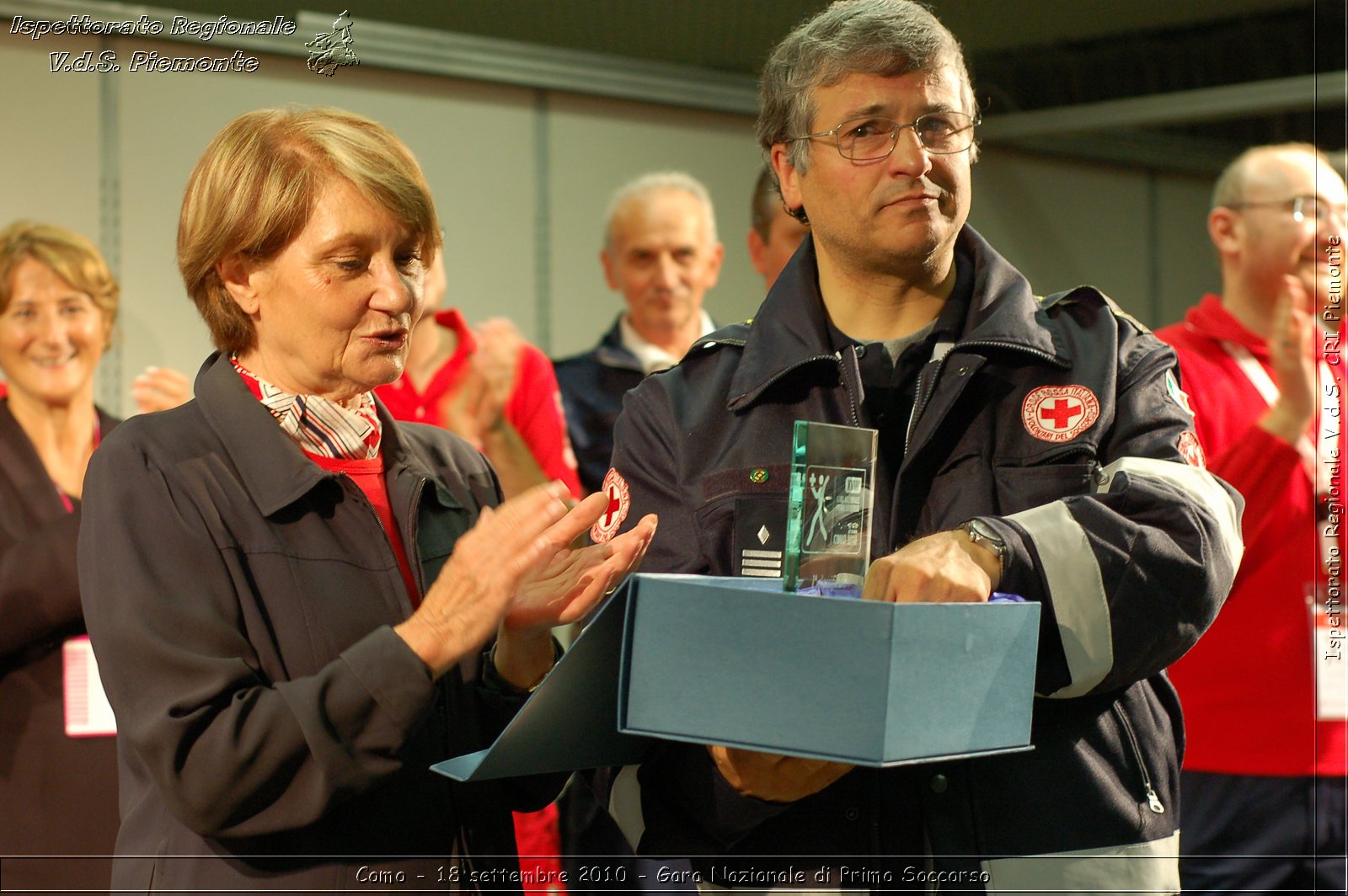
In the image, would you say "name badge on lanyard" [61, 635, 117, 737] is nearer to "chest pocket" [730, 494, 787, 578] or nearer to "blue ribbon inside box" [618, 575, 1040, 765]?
"chest pocket" [730, 494, 787, 578]

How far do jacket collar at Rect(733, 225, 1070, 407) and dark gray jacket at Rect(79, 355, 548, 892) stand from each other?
46cm

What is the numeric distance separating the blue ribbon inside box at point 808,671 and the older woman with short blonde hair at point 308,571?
6.4 inches

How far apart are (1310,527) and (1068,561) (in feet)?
5.23

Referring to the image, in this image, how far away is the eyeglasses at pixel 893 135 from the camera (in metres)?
1.69

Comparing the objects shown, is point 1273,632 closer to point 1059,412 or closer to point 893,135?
point 1059,412

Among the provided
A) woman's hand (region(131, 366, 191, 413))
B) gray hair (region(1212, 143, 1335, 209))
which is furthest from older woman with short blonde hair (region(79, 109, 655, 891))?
gray hair (region(1212, 143, 1335, 209))

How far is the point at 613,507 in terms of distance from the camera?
68.9 inches

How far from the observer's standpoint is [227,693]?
1.38 meters

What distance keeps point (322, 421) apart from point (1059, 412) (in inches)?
35.0

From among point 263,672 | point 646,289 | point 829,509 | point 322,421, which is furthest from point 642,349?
point 829,509

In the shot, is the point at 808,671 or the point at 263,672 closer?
the point at 808,671

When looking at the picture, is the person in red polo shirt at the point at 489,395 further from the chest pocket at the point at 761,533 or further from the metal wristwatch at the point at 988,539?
the metal wristwatch at the point at 988,539

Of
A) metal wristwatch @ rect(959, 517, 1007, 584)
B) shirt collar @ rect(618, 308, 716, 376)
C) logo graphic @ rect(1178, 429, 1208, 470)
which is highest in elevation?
shirt collar @ rect(618, 308, 716, 376)

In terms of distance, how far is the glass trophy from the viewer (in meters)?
1.25
